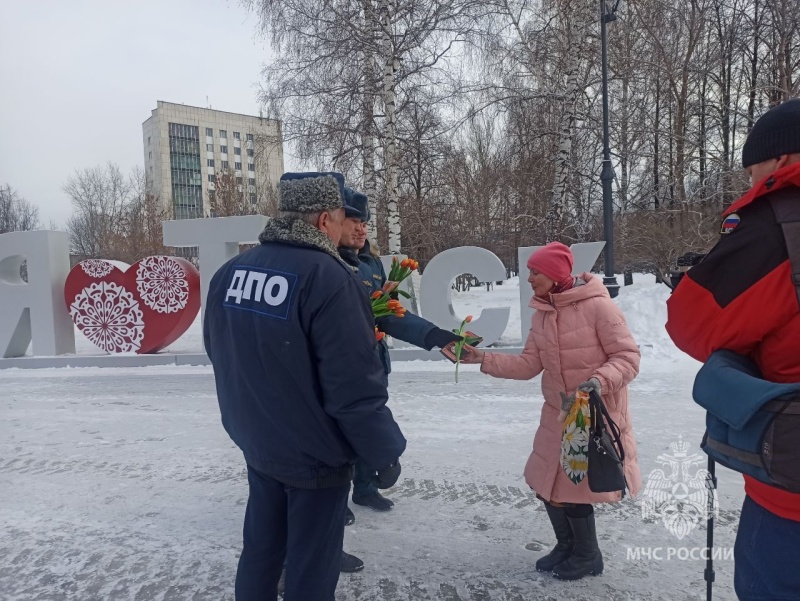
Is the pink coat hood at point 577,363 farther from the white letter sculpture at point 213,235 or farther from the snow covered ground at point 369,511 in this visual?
the white letter sculpture at point 213,235

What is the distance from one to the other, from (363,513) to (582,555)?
4.64 feet

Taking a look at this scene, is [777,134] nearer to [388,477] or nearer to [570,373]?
[570,373]

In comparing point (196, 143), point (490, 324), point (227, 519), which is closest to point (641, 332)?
point (490, 324)

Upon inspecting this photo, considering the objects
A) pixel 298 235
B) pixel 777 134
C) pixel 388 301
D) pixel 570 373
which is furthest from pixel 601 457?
pixel 298 235

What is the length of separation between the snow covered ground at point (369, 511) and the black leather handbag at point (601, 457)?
630 mm

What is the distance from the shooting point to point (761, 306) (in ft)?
4.50

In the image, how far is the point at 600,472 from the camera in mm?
2428

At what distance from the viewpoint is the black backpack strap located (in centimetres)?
131

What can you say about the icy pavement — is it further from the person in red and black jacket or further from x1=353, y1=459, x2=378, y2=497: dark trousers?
the person in red and black jacket

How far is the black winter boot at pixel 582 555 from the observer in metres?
2.71

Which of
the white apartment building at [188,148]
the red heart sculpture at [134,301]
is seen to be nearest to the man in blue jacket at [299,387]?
the red heart sculpture at [134,301]

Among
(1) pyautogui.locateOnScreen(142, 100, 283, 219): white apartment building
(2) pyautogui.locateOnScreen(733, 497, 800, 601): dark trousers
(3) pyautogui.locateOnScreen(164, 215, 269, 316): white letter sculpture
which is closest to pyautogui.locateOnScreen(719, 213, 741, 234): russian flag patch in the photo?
(2) pyautogui.locateOnScreen(733, 497, 800, 601): dark trousers

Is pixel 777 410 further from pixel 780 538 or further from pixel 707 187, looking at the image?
pixel 707 187

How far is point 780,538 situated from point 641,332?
7.64 m
